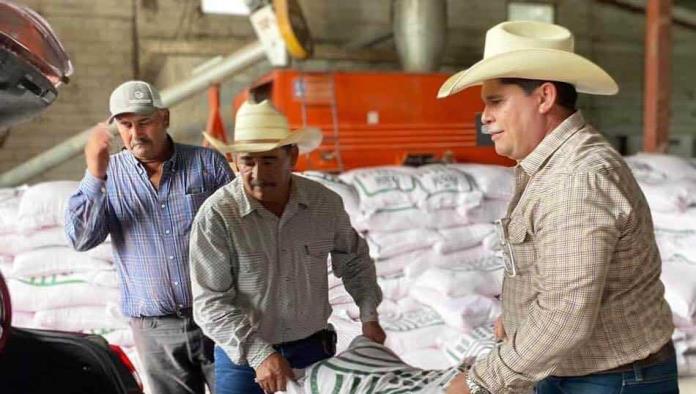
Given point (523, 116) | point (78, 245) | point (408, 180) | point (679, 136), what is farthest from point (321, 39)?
point (523, 116)

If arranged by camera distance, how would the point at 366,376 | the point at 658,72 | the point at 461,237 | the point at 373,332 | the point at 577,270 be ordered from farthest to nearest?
the point at 658,72, the point at 461,237, the point at 373,332, the point at 366,376, the point at 577,270

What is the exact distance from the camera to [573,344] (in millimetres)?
1104

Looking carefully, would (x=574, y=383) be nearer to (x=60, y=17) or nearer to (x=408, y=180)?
(x=408, y=180)

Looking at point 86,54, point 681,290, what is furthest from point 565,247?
point 86,54

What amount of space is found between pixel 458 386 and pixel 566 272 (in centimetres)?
32

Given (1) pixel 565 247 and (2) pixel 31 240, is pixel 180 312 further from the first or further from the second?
(2) pixel 31 240

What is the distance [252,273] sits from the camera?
1549 mm

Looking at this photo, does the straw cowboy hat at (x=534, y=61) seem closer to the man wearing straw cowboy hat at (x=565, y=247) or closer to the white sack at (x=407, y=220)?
the man wearing straw cowboy hat at (x=565, y=247)

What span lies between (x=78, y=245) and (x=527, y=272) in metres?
1.24

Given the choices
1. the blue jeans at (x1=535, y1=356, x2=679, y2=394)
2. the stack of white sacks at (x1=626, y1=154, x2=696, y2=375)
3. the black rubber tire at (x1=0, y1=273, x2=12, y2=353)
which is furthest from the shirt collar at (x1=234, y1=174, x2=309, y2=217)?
the stack of white sacks at (x1=626, y1=154, x2=696, y2=375)

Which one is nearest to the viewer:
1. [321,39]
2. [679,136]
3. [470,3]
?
[321,39]

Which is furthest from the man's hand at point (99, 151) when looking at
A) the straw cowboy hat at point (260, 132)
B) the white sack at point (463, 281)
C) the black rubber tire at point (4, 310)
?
the white sack at point (463, 281)

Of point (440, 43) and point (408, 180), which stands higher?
point (440, 43)

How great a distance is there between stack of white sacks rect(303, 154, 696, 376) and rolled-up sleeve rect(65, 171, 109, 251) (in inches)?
52.3
